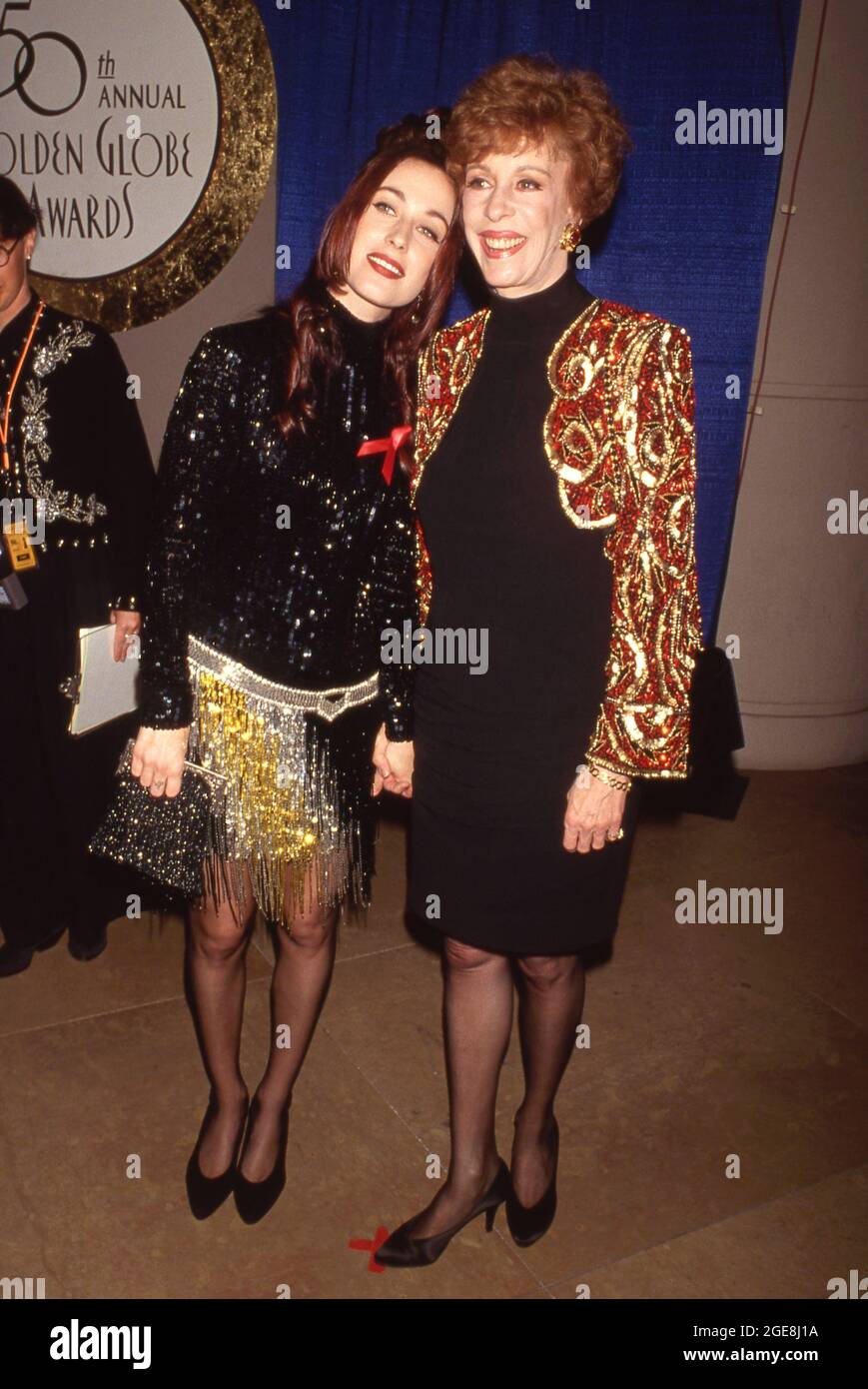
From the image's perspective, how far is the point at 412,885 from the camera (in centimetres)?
180

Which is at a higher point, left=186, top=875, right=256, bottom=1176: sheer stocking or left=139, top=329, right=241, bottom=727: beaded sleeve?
left=139, top=329, right=241, bottom=727: beaded sleeve

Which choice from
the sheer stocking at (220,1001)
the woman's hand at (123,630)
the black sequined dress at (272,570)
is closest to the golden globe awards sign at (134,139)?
the woman's hand at (123,630)

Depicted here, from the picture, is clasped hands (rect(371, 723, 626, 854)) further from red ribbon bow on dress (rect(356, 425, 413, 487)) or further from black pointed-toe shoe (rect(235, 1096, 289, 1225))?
black pointed-toe shoe (rect(235, 1096, 289, 1225))

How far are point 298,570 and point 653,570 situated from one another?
1.69ft

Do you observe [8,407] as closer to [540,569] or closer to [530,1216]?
[540,569]

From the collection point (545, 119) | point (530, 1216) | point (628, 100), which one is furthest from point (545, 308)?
point (628, 100)

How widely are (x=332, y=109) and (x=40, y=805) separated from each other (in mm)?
1985

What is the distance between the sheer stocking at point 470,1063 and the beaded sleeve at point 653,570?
1.49 ft

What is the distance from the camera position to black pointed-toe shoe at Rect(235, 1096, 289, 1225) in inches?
74.5

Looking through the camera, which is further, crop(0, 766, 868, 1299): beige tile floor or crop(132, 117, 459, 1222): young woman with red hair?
crop(0, 766, 868, 1299): beige tile floor

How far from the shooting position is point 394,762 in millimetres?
1852

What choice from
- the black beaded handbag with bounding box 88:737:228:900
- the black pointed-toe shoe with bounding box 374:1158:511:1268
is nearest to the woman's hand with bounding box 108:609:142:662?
the black beaded handbag with bounding box 88:737:228:900

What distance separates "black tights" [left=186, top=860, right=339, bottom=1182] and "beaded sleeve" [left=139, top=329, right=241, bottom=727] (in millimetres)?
374

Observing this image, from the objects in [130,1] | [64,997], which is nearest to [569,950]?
[64,997]
